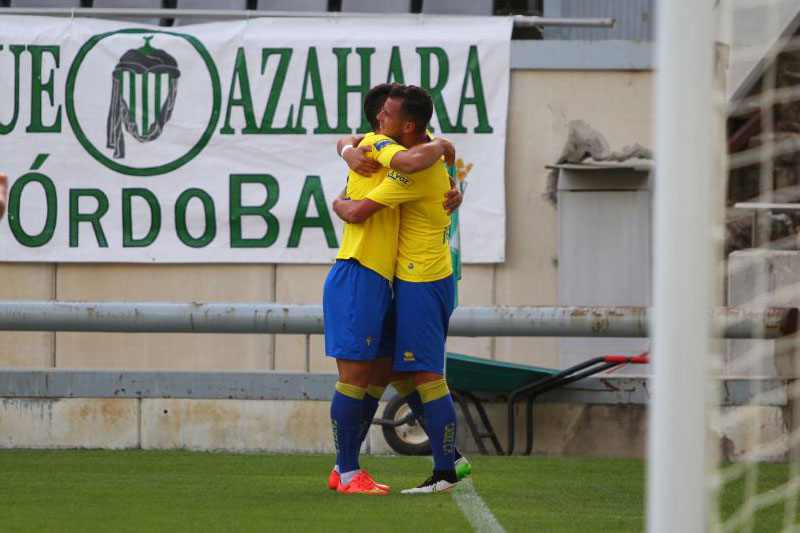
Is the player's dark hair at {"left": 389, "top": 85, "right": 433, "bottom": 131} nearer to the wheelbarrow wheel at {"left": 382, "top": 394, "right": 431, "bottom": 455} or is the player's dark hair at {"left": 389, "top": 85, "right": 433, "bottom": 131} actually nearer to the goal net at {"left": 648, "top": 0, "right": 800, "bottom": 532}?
the goal net at {"left": 648, "top": 0, "right": 800, "bottom": 532}

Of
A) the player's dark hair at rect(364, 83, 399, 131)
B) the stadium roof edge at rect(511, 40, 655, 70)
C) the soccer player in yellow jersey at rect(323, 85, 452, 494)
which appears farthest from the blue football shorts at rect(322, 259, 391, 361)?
the stadium roof edge at rect(511, 40, 655, 70)

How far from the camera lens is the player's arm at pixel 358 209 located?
5.80 meters

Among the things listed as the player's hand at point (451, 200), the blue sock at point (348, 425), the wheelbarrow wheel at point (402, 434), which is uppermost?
the player's hand at point (451, 200)

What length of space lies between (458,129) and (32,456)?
179 inches

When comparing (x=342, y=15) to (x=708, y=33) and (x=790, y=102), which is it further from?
(x=708, y=33)

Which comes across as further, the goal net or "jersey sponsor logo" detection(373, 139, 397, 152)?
"jersey sponsor logo" detection(373, 139, 397, 152)

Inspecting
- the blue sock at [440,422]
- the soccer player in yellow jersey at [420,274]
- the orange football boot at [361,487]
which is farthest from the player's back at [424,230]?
the orange football boot at [361,487]

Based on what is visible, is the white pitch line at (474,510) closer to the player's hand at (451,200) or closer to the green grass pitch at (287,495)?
the green grass pitch at (287,495)

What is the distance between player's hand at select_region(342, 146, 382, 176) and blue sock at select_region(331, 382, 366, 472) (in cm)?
93

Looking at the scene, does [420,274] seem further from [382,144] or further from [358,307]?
[382,144]

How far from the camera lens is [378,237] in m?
5.86

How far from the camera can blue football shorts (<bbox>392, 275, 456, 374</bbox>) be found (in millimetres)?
5770

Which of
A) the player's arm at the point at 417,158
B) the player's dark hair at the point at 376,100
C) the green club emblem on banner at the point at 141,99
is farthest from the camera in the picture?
the green club emblem on banner at the point at 141,99

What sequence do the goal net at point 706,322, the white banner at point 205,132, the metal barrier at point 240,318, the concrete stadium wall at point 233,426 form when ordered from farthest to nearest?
the white banner at point 205,132 < the concrete stadium wall at point 233,426 < the metal barrier at point 240,318 < the goal net at point 706,322
